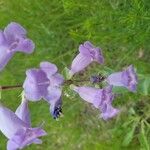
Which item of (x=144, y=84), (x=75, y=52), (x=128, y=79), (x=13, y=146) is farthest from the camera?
(x=75, y=52)

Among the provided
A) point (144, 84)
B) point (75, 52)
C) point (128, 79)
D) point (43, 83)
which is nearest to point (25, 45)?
point (43, 83)

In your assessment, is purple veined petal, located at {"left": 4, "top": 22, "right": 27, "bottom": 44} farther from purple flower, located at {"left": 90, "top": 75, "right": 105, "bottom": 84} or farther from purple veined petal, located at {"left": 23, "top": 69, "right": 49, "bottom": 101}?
purple flower, located at {"left": 90, "top": 75, "right": 105, "bottom": 84}

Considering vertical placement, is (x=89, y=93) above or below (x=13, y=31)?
below

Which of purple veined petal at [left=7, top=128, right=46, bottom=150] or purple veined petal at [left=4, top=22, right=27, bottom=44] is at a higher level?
purple veined petal at [left=4, top=22, right=27, bottom=44]

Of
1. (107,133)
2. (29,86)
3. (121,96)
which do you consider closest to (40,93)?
(29,86)

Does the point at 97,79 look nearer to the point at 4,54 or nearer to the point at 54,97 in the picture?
the point at 54,97

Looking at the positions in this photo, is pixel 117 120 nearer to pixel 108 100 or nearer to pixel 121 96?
pixel 121 96

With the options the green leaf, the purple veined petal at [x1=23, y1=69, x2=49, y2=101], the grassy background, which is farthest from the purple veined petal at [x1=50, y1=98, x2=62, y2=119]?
the grassy background

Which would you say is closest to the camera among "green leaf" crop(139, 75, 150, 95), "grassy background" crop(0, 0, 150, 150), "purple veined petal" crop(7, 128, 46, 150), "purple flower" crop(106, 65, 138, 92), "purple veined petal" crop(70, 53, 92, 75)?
"purple veined petal" crop(7, 128, 46, 150)
